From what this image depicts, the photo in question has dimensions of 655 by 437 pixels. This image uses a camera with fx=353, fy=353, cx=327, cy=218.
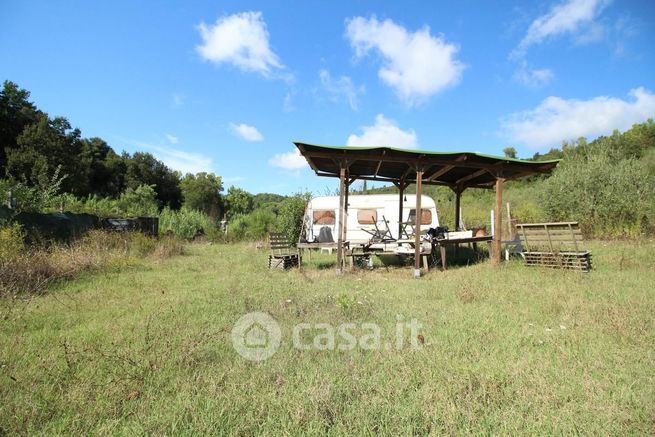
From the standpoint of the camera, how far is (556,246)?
28.0 feet

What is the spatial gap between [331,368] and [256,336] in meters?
1.14

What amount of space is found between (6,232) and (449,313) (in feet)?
26.5

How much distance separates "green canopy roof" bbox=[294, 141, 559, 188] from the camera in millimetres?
8520

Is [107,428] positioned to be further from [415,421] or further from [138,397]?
[415,421]

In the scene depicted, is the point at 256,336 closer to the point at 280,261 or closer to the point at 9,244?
the point at 280,261

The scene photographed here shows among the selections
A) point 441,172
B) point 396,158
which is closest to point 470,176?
point 441,172

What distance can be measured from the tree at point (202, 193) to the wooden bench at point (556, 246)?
3317 cm

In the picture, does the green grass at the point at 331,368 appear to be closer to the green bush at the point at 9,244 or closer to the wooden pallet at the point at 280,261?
the green bush at the point at 9,244

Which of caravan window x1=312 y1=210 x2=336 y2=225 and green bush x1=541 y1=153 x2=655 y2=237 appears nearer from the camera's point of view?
caravan window x1=312 y1=210 x2=336 y2=225

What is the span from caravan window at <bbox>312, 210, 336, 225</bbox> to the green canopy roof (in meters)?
3.58

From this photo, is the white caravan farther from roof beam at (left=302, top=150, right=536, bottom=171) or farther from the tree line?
the tree line

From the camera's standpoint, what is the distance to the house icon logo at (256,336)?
10.9 feet

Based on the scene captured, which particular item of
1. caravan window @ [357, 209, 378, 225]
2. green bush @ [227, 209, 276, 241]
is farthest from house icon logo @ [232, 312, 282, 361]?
green bush @ [227, 209, 276, 241]

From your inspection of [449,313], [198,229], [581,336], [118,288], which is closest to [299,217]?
[198,229]
